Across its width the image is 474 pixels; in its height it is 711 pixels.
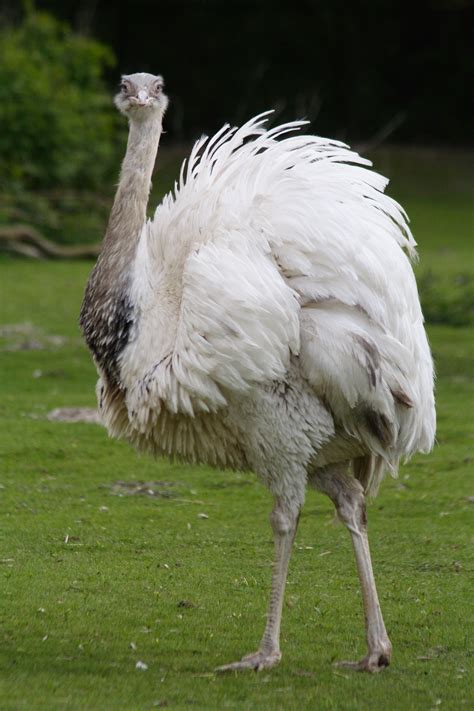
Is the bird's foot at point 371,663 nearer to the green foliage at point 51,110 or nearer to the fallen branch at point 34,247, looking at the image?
the fallen branch at point 34,247

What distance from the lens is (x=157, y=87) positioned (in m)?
5.96

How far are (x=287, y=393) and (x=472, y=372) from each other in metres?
7.08

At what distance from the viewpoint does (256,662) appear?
532cm

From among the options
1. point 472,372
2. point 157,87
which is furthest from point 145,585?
point 472,372

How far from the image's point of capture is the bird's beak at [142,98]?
579 cm

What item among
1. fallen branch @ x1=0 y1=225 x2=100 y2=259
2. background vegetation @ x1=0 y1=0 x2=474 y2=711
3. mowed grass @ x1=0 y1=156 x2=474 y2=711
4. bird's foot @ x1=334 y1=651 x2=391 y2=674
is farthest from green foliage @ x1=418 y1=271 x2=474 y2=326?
bird's foot @ x1=334 y1=651 x2=391 y2=674

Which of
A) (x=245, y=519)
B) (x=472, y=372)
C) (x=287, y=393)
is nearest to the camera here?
(x=287, y=393)

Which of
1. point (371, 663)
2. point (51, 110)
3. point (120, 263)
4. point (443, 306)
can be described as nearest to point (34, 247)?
point (51, 110)

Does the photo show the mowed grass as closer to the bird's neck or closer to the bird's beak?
the bird's neck

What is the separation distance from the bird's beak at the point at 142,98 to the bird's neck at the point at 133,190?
0.09 meters

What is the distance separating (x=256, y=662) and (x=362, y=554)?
1.94 feet

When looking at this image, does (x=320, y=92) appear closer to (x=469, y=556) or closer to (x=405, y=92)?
(x=405, y=92)

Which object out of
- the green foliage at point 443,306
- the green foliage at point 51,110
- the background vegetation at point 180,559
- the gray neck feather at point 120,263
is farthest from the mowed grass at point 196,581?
the green foliage at point 51,110

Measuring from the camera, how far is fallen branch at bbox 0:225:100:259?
19156mm
